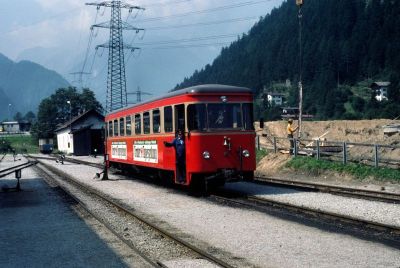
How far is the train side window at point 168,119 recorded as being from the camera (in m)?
16.6

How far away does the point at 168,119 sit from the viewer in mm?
16734

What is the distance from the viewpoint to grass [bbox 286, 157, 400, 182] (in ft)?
62.2

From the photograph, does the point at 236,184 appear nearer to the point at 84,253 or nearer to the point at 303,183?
the point at 303,183

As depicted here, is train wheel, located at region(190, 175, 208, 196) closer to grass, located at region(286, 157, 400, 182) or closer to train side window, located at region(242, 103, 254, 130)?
train side window, located at region(242, 103, 254, 130)

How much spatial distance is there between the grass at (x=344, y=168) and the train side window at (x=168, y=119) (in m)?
7.41

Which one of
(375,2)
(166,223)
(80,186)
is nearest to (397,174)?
(166,223)

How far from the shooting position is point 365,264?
7.52m

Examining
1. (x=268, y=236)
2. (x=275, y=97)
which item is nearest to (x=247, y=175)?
(x=268, y=236)

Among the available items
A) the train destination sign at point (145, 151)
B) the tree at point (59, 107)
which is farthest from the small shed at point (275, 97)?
the train destination sign at point (145, 151)

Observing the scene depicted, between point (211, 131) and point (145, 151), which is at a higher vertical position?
point (211, 131)

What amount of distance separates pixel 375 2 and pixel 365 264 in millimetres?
156410

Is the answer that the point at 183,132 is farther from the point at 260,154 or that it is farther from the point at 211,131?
the point at 260,154

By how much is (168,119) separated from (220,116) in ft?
5.96

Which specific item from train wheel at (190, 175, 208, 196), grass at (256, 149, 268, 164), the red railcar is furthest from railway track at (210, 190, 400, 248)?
grass at (256, 149, 268, 164)
